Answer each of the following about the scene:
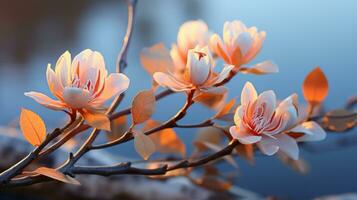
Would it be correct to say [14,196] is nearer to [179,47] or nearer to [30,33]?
[179,47]

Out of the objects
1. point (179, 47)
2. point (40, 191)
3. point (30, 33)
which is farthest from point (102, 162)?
point (30, 33)

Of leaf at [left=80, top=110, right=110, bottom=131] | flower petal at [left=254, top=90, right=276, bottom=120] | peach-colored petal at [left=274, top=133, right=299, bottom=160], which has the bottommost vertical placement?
peach-colored petal at [left=274, top=133, right=299, bottom=160]

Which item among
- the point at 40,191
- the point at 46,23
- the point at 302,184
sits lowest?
the point at 302,184

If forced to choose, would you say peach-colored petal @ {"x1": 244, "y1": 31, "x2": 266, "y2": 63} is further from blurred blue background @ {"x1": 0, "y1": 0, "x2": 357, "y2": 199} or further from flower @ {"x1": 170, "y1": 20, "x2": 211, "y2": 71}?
blurred blue background @ {"x1": 0, "y1": 0, "x2": 357, "y2": 199}

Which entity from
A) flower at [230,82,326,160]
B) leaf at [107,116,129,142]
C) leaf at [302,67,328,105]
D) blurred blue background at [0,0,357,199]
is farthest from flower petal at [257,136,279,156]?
blurred blue background at [0,0,357,199]

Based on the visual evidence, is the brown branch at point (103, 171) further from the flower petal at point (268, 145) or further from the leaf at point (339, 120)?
the leaf at point (339, 120)

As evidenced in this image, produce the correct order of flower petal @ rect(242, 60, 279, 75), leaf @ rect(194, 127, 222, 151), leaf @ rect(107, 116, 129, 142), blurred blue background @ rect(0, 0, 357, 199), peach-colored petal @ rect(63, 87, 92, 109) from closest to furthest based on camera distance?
peach-colored petal @ rect(63, 87, 92, 109) → flower petal @ rect(242, 60, 279, 75) → leaf @ rect(107, 116, 129, 142) → leaf @ rect(194, 127, 222, 151) → blurred blue background @ rect(0, 0, 357, 199)
